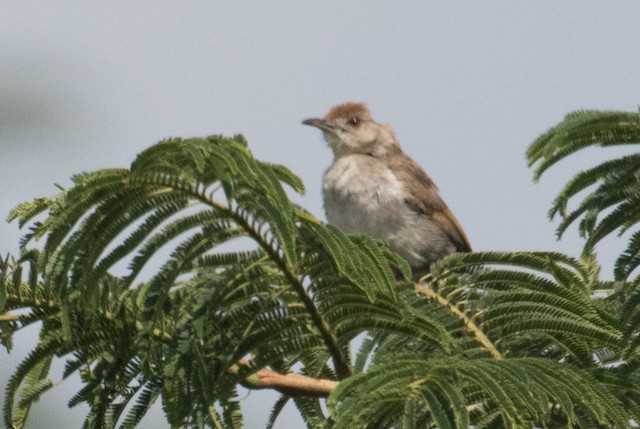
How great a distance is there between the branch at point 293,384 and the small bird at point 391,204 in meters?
Result: 3.99

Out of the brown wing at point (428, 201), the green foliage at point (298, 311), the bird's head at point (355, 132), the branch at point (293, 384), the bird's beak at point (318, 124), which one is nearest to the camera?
the green foliage at point (298, 311)

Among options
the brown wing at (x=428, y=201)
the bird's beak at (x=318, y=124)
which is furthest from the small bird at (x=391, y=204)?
the bird's beak at (x=318, y=124)

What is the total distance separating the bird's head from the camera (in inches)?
360

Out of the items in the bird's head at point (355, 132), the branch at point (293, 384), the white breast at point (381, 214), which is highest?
the bird's head at point (355, 132)

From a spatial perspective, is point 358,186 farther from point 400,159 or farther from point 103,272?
point 103,272

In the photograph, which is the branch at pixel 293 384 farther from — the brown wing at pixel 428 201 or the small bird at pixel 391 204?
the brown wing at pixel 428 201

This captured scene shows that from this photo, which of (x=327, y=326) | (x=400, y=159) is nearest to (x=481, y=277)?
(x=327, y=326)

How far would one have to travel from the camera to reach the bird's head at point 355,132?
30.0 feet

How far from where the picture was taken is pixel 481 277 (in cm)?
348

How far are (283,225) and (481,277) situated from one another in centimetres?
95

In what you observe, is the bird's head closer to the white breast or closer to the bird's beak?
the bird's beak

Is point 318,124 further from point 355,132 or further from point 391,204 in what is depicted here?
point 391,204

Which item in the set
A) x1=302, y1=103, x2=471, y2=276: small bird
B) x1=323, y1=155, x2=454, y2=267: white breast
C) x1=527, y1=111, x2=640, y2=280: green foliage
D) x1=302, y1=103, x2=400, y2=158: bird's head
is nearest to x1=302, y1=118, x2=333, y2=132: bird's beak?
x1=302, y1=103, x2=400, y2=158: bird's head

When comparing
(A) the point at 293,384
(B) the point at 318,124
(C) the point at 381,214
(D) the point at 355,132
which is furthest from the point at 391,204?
(A) the point at 293,384
